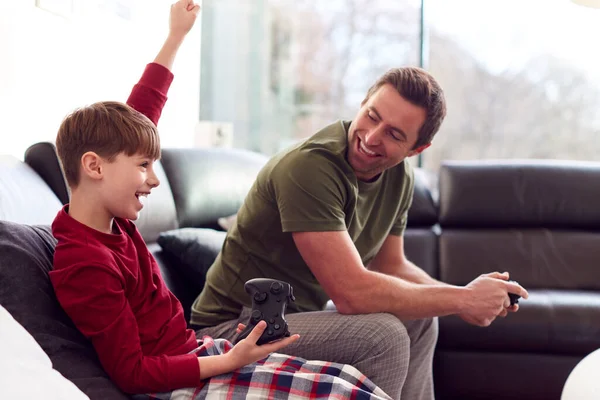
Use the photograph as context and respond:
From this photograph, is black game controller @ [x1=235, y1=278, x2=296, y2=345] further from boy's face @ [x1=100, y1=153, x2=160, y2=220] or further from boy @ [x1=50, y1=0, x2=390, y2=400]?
boy's face @ [x1=100, y1=153, x2=160, y2=220]

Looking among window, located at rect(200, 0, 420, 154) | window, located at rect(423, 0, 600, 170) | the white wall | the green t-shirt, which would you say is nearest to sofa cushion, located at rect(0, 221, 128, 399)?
the green t-shirt

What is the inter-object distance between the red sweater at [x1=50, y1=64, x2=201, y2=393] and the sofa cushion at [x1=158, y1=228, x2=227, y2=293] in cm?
71

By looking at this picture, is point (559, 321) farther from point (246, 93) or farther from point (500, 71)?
point (246, 93)

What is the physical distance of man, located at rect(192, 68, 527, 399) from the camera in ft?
5.11

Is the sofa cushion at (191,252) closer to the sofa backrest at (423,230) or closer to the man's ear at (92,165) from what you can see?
the man's ear at (92,165)

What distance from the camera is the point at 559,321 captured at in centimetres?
245

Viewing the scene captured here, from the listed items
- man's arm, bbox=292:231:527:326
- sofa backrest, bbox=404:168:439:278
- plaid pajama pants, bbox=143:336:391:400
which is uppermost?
man's arm, bbox=292:231:527:326

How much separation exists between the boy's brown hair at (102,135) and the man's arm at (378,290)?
487 mm

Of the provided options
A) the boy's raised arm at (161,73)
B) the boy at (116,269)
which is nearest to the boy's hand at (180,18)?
the boy's raised arm at (161,73)

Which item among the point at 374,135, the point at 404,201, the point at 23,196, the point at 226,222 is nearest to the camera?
the point at 23,196

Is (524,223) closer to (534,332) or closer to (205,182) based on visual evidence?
(534,332)

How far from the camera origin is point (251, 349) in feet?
→ 4.04

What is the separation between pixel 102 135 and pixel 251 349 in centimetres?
45

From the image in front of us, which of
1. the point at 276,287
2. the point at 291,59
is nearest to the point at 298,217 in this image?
the point at 276,287
